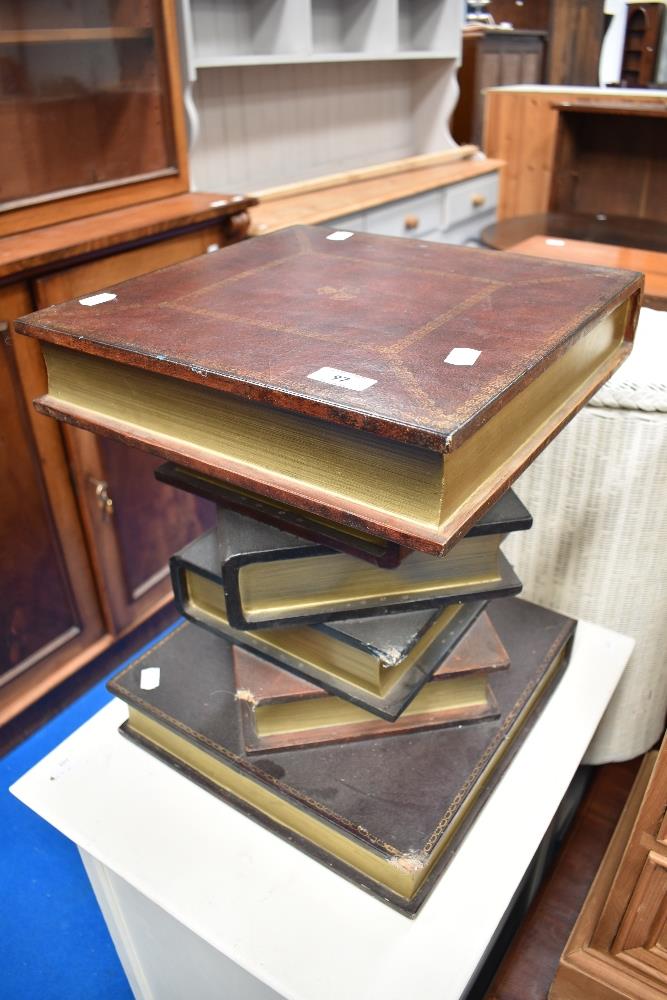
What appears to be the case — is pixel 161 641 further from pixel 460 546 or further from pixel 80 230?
pixel 80 230

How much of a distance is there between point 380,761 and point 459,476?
36 centimetres

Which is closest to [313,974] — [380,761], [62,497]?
[380,761]

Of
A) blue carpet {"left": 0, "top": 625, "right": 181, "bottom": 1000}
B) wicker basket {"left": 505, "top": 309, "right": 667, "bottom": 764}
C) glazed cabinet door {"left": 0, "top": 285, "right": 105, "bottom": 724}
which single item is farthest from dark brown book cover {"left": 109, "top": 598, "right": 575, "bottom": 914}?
glazed cabinet door {"left": 0, "top": 285, "right": 105, "bottom": 724}

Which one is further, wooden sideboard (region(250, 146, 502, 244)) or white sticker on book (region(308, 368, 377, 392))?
wooden sideboard (region(250, 146, 502, 244))

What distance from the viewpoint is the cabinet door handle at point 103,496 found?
56.4 inches

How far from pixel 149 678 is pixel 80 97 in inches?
41.6

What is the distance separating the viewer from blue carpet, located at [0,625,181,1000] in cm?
101

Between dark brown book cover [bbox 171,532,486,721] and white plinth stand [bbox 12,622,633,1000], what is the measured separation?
0.16 meters

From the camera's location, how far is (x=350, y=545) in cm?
55

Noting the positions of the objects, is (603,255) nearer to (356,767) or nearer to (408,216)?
(408,216)

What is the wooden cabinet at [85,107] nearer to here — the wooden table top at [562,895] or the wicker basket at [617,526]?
the wicker basket at [617,526]

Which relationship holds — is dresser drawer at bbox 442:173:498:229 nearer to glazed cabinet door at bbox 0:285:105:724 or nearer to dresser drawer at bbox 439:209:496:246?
dresser drawer at bbox 439:209:496:246

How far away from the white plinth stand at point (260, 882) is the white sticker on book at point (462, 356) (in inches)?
17.8

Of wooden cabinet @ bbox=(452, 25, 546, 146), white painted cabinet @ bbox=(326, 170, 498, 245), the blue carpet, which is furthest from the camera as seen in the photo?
wooden cabinet @ bbox=(452, 25, 546, 146)
